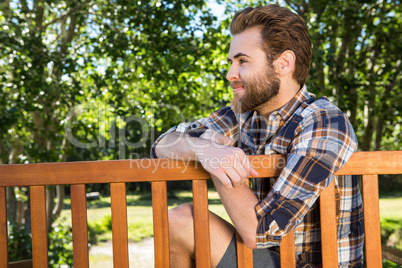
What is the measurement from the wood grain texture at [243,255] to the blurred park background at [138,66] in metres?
2.55

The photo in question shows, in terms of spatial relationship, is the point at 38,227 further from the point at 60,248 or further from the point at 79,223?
the point at 60,248

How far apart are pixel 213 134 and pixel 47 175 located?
60 centimetres

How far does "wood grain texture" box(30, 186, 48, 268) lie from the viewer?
4.55ft

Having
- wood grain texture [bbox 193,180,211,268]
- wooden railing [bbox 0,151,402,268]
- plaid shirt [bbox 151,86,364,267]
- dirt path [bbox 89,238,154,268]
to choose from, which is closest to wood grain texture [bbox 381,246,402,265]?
plaid shirt [bbox 151,86,364,267]

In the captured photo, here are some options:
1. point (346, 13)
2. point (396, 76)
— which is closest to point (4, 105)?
point (346, 13)

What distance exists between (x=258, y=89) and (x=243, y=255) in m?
0.69

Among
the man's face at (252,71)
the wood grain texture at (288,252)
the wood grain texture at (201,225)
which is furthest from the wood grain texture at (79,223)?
the man's face at (252,71)

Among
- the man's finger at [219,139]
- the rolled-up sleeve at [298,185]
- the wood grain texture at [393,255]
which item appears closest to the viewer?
the rolled-up sleeve at [298,185]

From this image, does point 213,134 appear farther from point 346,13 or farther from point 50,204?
point 50,204

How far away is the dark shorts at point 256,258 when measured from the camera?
1434 millimetres

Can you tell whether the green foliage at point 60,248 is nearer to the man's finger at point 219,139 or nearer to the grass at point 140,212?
the grass at point 140,212

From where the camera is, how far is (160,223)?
136cm

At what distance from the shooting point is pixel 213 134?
5.12 feet

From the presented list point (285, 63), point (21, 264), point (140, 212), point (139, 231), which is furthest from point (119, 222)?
point (140, 212)
